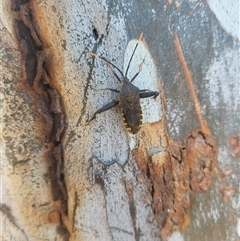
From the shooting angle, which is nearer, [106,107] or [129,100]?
[106,107]

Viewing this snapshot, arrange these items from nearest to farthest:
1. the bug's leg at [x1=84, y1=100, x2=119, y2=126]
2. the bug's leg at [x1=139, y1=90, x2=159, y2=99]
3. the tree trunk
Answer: the tree trunk, the bug's leg at [x1=84, y1=100, x2=119, y2=126], the bug's leg at [x1=139, y1=90, x2=159, y2=99]

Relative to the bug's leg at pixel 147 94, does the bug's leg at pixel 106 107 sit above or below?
below

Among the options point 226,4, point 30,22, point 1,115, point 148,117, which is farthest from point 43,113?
point 226,4

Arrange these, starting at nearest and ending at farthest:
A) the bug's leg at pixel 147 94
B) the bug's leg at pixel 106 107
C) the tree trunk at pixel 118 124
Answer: the tree trunk at pixel 118 124 < the bug's leg at pixel 106 107 < the bug's leg at pixel 147 94

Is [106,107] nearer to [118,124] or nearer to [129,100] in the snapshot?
[118,124]

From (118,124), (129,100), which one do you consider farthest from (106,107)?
(129,100)

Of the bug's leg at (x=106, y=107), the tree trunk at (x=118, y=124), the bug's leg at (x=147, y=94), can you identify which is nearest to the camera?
the tree trunk at (x=118, y=124)

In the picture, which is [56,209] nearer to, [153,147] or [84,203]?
[84,203]

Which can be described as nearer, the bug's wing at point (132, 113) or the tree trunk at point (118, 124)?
the tree trunk at point (118, 124)
